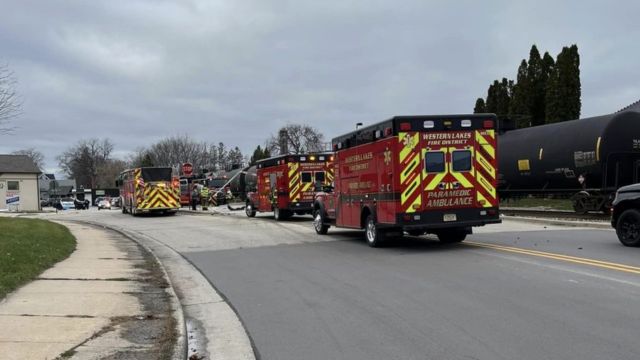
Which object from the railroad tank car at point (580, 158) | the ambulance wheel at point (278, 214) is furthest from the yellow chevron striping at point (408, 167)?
the ambulance wheel at point (278, 214)

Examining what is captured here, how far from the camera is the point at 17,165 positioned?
202ft

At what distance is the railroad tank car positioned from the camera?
805 inches

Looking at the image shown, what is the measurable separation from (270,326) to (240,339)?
60cm

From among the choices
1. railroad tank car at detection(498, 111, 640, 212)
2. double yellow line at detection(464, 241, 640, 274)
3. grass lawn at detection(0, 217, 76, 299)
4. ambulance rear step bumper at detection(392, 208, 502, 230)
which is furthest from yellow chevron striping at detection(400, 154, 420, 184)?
railroad tank car at detection(498, 111, 640, 212)

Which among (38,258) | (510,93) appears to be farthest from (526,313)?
(510,93)

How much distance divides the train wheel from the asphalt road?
0.33 m

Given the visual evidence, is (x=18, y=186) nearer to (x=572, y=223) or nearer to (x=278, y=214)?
(x=278, y=214)

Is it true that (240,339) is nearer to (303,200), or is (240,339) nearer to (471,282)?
(471,282)

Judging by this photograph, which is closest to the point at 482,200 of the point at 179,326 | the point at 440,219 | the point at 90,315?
the point at 440,219

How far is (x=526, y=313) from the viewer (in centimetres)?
716

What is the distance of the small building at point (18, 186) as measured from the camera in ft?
191

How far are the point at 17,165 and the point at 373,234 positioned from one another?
187 feet

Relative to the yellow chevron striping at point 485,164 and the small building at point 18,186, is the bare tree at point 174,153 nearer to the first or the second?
the small building at point 18,186

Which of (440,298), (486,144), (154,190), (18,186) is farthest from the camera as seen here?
Result: (18,186)
